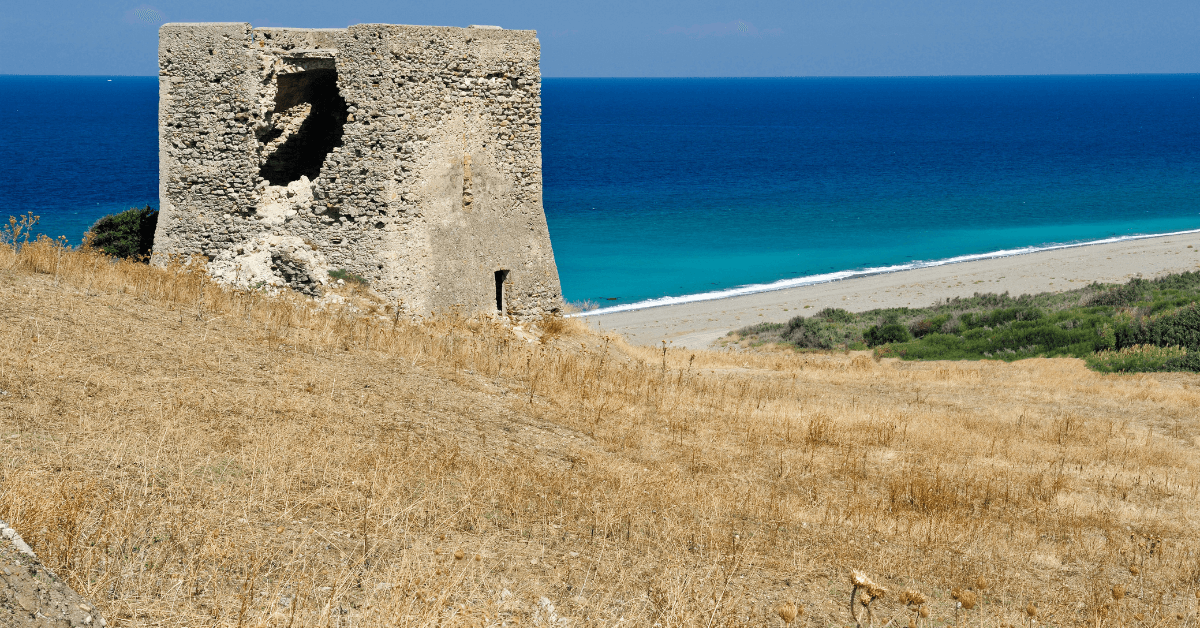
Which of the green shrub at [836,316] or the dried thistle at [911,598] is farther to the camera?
the green shrub at [836,316]

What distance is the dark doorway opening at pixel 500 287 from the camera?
Result: 1664 centimetres

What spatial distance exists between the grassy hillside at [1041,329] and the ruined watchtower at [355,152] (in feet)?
46.1

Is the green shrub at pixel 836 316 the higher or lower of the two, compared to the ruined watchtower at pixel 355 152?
lower

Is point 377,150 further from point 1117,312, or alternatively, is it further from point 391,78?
point 1117,312

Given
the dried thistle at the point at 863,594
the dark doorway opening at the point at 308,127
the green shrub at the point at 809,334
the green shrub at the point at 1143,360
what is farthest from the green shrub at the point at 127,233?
the green shrub at the point at 1143,360

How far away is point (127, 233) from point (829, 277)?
34.7 meters

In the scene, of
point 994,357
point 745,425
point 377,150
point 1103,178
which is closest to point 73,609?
point 745,425

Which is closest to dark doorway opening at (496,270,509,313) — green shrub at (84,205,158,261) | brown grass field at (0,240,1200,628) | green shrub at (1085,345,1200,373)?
brown grass field at (0,240,1200,628)

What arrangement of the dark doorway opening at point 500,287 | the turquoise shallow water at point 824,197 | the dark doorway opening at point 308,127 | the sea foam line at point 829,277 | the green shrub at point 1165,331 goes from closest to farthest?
the dark doorway opening at point 308,127
the dark doorway opening at point 500,287
the green shrub at point 1165,331
the sea foam line at point 829,277
the turquoise shallow water at point 824,197

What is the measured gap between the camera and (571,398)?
11.3 meters

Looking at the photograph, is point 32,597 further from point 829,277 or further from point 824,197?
point 824,197

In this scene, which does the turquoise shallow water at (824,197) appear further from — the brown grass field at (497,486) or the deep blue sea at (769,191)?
the brown grass field at (497,486)

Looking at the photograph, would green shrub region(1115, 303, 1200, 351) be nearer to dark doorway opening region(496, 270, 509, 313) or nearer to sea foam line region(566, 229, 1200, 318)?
dark doorway opening region(496, 270, 509, 313)

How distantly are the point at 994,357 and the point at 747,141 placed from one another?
99473 mm
